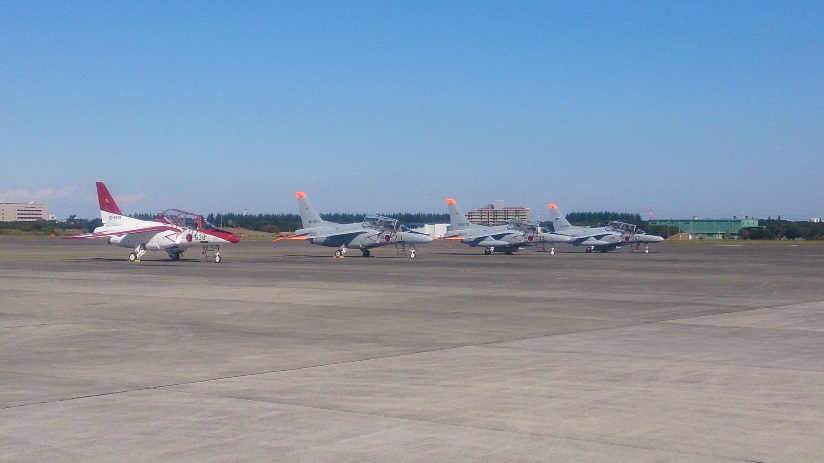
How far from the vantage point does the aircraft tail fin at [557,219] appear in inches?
2667

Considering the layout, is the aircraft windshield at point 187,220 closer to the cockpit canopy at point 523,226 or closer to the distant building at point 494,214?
the cockpit canopy at point 523,226

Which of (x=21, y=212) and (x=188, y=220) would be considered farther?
(x=21, y=212)

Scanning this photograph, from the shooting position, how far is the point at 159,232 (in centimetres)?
4459

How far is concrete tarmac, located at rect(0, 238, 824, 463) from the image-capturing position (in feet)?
24.3

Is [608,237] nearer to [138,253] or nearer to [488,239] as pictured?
[488,239]

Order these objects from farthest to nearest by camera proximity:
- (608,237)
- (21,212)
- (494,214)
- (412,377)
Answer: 1. (21,212)
2. (494,214)
3. (608,237)
4. (412,377)

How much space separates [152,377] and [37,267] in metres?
31.3

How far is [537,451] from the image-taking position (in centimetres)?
716

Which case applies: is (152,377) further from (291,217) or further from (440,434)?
(291,217)

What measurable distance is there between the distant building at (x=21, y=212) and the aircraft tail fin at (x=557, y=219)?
523 feet

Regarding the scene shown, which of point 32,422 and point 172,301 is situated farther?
point 172,301

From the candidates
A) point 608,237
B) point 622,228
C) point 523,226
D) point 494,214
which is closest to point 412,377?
point 523,226

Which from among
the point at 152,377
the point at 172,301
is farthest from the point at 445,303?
the point at 152,377

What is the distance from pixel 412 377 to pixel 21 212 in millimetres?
208455
